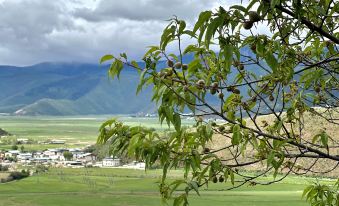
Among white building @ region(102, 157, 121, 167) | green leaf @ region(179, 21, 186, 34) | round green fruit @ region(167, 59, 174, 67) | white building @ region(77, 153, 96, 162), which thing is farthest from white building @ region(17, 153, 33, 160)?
green leaf @ region(179, 21, 186, 34)

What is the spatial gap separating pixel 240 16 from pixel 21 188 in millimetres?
79600

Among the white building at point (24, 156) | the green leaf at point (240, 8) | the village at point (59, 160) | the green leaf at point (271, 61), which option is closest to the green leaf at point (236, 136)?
the green leaf at point (271, 61)

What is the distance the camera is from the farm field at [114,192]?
61719 mm

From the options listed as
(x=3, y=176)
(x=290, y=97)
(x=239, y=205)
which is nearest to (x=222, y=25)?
(x=290, y=97)

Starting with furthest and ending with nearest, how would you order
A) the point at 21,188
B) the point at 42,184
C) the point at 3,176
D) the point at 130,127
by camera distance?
the point at 3,176, the point at 42,184, the point at 21,188, the point at 130,127

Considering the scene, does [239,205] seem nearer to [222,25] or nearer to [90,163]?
[222,25]

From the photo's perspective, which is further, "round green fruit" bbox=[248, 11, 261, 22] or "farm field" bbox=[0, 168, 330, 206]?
"farm field" bbox=[0, 168, 330, 206]

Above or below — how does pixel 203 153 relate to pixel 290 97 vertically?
below

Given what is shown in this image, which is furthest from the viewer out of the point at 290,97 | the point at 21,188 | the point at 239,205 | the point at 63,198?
the point at 21,188

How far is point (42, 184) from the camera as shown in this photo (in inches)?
3246

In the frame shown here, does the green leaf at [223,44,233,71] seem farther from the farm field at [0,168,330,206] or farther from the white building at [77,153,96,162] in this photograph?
the white building at [77,153,96,162]

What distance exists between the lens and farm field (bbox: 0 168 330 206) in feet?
202

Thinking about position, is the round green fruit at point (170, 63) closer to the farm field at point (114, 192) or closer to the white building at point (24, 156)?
the farm field at point (114, 192)

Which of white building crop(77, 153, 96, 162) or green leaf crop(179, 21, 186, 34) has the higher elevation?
green leaf crop(179, 21, 186, 34)
